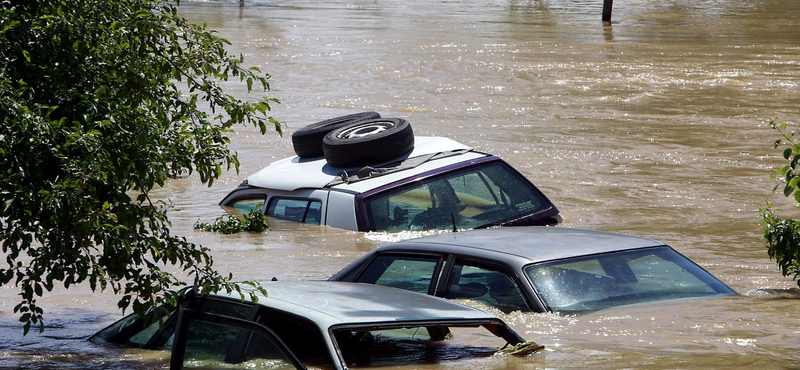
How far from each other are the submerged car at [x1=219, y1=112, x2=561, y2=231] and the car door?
17.0 ft

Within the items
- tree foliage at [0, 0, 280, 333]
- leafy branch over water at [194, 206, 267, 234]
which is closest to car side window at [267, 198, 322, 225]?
leafy branch over water at [194, 206, 267, 234]

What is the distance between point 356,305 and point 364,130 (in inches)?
252

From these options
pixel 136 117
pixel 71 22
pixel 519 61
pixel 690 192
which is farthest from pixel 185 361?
pixel 519 61

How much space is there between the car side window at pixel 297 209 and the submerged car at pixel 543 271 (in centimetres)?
375

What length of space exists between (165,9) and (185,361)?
7.45 ft

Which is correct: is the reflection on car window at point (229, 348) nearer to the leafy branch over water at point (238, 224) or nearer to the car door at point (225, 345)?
the car door at point (225, 345)

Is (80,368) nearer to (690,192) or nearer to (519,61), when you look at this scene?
(690,192)

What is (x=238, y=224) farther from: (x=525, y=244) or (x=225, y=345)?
(x=225, y=345)

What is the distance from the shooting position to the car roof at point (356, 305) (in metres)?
4.33

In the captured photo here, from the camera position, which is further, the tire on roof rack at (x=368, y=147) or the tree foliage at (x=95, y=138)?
the tire on roof rack at (x=368, y=147)

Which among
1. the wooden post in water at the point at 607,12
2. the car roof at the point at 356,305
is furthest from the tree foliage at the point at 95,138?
the wooden post in water at the point at 607,12

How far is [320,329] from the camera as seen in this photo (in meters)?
4.20

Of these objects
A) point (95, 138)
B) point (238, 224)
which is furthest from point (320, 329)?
point (238, 224)

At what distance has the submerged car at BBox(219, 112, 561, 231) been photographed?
9.74 meters
